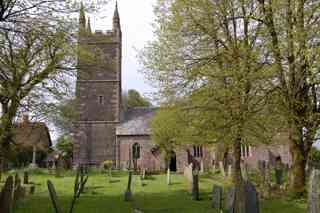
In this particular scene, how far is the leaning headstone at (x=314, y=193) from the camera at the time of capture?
5723 mm

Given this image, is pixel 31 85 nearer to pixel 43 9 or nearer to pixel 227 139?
pixel 43 9

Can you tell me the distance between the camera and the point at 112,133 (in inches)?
1686

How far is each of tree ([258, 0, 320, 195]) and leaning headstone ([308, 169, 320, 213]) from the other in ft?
22.1

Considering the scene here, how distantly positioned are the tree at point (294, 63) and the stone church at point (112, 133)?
92.8 ft

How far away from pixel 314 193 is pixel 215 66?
8985 mm

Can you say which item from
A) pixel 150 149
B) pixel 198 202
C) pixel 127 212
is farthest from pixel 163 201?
pixel 150 149

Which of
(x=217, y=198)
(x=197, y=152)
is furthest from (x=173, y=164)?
(x=217, y=198)

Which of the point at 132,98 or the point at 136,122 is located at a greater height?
the point at 132,98

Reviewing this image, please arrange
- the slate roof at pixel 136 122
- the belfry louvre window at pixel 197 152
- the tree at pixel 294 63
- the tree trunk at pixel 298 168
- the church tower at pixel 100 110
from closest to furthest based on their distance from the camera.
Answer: the tree at pixel 294 63, the tree trunk at pixel 298 168, the church tower at pixel 100 110, the slate roof at pixel 136 122, the belfry louvre window at pixel 197 152

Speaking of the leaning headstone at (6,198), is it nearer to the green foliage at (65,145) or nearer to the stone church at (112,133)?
the stone church at (112,133)

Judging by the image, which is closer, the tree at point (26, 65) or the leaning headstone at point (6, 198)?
the leaning headstone at point (6, 198)

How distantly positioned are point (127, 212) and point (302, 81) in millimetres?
7515

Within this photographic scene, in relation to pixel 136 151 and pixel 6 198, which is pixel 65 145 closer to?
pixel 136 151

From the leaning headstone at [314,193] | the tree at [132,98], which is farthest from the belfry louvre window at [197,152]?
the leaning headstone at [314,193]
